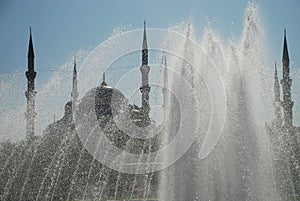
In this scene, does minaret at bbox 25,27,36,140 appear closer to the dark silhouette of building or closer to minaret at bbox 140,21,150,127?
minaret at bbox 140,21,150,127

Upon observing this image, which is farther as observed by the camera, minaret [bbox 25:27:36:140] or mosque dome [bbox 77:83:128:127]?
mosque dome [bbox 77:83:128:127]

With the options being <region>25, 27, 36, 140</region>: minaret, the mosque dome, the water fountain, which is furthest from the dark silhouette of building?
<region>25, 27, 36, 140</region>: minaret

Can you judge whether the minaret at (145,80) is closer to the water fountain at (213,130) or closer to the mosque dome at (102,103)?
the mosque dome at (102,103)

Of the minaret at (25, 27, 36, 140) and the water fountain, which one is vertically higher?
the minaret at (25, 27, 36, 140)

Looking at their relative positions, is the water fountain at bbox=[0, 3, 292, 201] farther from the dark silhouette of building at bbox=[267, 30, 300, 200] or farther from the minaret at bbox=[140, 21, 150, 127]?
the minaret at bbox=[140, 21, 150, 127]

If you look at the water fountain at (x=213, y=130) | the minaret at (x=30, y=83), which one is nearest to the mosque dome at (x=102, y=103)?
the minaret at (x=30, y=83)

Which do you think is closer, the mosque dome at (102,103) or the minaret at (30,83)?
the minaret at (30,83)

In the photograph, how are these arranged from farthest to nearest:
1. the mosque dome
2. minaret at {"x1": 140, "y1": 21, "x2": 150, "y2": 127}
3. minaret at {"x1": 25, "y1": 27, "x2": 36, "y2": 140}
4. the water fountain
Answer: the mosque dome < minaret at {"x1": 140, "y1": 21, "x2": 150, "y2": 127} < minaret at {"x1": 25, "y1": 27, "x2": 36, "y2": 140} < the water fountain

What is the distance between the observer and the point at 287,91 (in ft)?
69.1

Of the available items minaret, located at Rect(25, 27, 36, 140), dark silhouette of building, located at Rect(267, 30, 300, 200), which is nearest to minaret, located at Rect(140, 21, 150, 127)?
minaret, located at Rect(25, 27, 36, 140)

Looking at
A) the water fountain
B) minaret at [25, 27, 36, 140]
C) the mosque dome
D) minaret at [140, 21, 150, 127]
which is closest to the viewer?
the water fountain

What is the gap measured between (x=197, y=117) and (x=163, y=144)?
84cm

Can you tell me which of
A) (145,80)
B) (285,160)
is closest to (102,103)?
(145,80)

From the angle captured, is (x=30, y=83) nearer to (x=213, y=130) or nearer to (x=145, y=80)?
(x=145, y=80)
